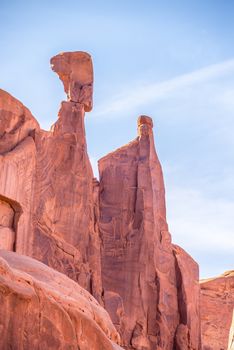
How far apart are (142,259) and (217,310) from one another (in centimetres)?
959

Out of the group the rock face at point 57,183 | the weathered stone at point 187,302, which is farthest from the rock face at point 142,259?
the rock face at point 57,183

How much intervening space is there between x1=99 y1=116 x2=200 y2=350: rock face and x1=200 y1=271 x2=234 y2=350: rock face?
5069 mm

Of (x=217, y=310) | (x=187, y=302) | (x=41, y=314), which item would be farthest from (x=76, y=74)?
(x=41, y=314)

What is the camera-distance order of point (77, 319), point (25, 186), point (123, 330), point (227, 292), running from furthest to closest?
point (227, 292)
point (123, 330)
point (25, 186)
point (77, 319)

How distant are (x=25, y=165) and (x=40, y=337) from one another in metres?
10.6

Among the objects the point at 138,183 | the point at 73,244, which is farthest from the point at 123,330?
the point at 138,183

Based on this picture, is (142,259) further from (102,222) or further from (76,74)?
(76,74)

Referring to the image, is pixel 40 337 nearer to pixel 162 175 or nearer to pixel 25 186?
pixel 25 186

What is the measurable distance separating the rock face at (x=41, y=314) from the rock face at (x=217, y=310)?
24355 mm

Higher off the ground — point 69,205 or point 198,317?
point 69,205

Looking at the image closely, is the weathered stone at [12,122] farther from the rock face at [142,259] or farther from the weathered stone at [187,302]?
the weathered stone at [187,302]

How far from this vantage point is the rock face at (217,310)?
3525cm

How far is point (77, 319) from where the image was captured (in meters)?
11.1

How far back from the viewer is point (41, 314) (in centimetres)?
1052
